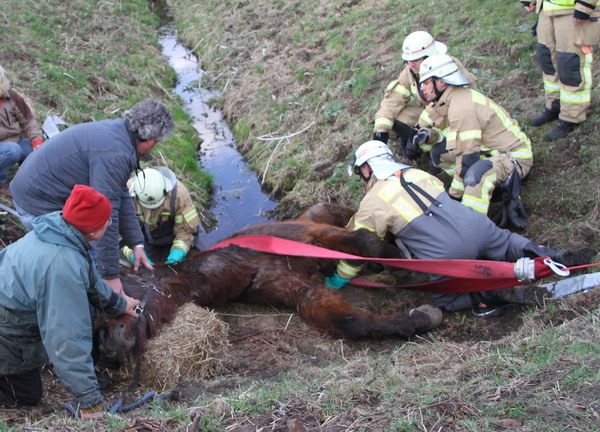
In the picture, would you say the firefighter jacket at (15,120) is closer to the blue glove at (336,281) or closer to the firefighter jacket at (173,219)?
the firefighter jacket at (173,219)

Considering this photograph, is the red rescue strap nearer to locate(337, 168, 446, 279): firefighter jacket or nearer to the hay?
locate(337, 168, 446, 279): firefighter jacket

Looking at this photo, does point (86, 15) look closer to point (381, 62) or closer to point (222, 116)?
point (222, 116)

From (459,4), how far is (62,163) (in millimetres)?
8926

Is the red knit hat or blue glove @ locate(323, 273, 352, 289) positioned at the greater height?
the red knit hat

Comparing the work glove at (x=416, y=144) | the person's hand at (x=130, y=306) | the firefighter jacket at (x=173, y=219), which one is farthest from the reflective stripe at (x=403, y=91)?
the person's hand at (x=130, y=306)

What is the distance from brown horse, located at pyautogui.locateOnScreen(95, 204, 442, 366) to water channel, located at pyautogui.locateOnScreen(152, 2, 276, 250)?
1.76 meters

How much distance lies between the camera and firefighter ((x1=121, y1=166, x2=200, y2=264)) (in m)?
6.41

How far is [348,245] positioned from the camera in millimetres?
5754

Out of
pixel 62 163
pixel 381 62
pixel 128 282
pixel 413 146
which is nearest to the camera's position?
pixel 62 163

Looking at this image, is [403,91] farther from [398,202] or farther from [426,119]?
[398,202]

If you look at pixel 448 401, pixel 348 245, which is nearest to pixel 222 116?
pixel 348 245

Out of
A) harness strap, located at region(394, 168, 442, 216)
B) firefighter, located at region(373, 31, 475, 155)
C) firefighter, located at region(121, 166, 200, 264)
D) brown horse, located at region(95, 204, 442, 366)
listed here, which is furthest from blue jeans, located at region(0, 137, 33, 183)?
harness strap, located at region(394, 168, 442, 216)

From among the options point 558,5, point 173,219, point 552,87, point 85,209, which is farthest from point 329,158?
point 85,209

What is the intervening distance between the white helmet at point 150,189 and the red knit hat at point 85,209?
270 cm
